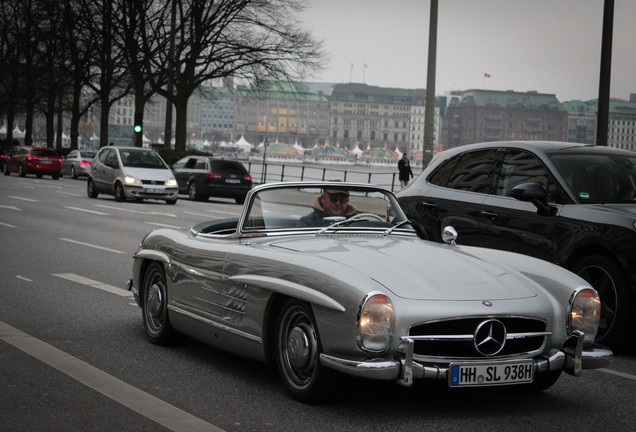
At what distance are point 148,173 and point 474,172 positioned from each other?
62.4ft

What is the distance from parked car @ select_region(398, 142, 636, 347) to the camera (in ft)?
22.5

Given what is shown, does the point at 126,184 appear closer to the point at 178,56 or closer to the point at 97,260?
the point at 97,260

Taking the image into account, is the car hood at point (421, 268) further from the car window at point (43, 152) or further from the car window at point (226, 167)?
the car window at point (43, 152)

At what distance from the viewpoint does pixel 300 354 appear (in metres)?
4.86

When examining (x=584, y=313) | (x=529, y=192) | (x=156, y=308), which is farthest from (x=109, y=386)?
(x=529, y=192)

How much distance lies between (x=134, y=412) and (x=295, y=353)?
34.4 inches

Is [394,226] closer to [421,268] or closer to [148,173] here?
[421,268]

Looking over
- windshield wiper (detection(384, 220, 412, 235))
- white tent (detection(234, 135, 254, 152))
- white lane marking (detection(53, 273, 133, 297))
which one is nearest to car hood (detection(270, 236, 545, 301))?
windshield wiper (detection(384, 220, 412, 235))

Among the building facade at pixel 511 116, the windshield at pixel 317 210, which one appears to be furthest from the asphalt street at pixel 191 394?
the building facade at pixel 511 116

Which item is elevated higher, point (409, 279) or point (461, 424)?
point (409, 279)

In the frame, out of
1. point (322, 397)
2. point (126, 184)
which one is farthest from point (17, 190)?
point (322, 397)

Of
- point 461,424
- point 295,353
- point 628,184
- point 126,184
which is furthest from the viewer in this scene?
point 126,184

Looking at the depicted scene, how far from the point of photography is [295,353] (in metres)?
4.91

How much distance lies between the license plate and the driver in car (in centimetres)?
175
